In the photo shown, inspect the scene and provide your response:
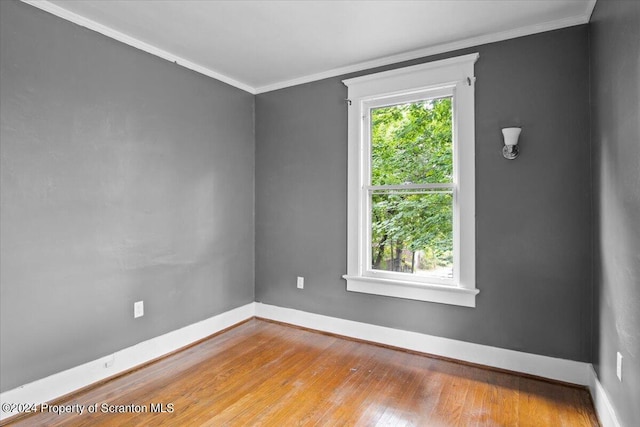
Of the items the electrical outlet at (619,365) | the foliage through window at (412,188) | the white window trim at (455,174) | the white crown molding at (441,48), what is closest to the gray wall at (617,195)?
the electrical outlet at (619,365)

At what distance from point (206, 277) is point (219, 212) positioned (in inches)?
25.6

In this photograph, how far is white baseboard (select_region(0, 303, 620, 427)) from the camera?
219cm

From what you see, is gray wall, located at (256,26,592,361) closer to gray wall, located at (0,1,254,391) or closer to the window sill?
the window sill

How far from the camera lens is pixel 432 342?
297 cm

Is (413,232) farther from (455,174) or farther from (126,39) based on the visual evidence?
(126,39)

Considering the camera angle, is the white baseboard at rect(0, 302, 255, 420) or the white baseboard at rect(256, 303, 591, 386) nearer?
the white baseboard at rect(0, 302, 255, 420)

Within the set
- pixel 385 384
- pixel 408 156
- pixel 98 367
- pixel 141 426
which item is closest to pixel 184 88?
pixel 408 156

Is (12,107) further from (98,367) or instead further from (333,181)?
(333,181)

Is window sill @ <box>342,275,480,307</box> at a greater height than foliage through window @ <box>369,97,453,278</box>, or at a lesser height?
lesser

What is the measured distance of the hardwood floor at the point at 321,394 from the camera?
2.10 m

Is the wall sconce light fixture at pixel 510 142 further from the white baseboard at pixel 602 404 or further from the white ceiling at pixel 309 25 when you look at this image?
the white baseboard at pixel 602 404

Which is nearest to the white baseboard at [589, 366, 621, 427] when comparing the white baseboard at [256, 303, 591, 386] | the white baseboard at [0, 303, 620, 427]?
the white baseboard at [0, 303, 620, 427]

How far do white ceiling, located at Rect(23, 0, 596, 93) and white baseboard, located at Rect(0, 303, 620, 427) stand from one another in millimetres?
2380

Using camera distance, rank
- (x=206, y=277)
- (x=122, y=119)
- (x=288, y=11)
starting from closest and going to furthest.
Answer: (x=288, y=11), (x=122, y=119), (x=206, y=277)
